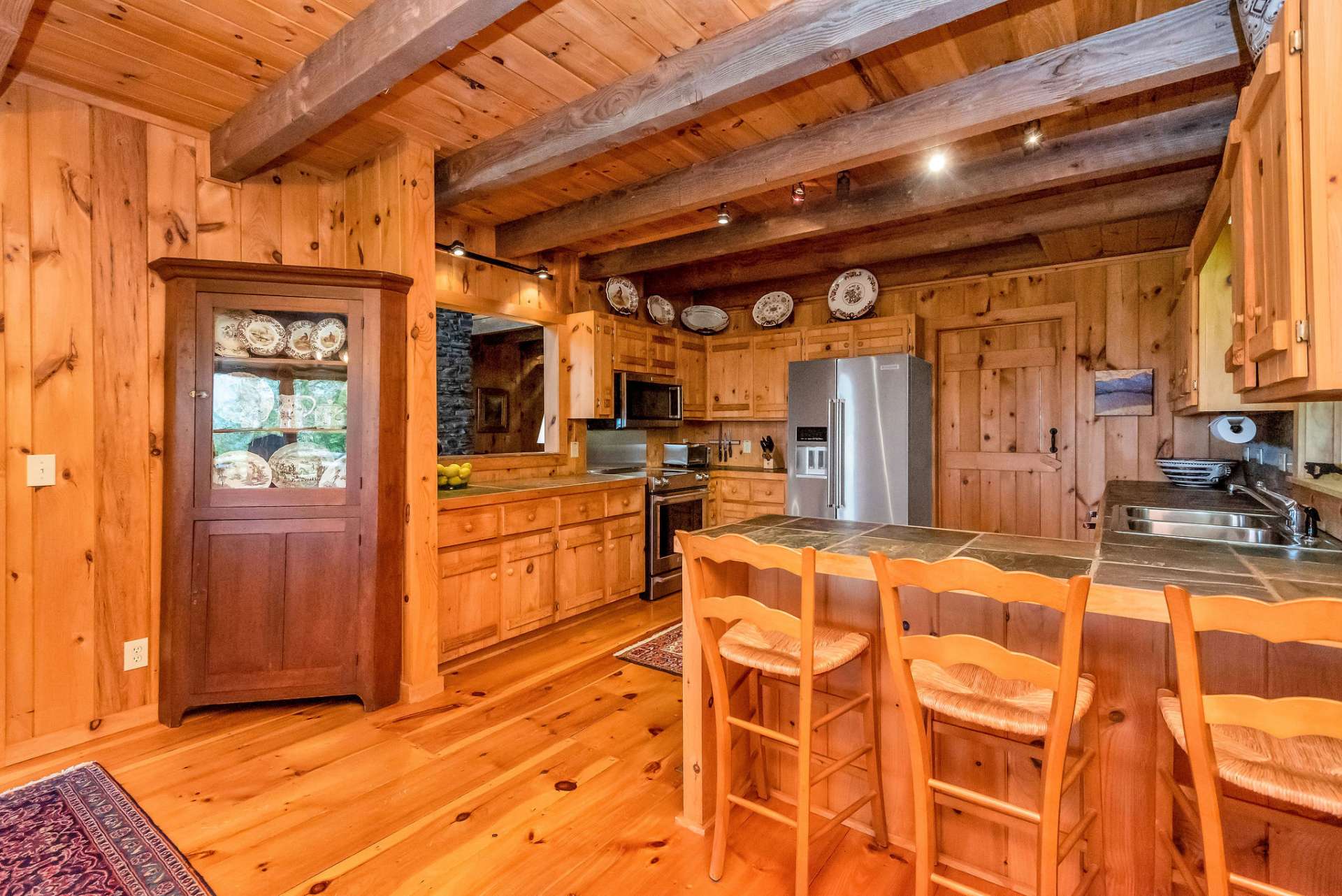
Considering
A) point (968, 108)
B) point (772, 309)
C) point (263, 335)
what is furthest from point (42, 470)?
point (772, 309)

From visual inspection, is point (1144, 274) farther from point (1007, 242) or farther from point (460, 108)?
point (460, 108)

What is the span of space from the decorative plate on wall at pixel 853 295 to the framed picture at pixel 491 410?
8.35 ft

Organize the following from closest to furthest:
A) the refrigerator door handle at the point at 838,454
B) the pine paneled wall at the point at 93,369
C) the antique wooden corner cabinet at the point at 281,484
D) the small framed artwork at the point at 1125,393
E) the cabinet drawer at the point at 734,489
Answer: the pine paneled wall at the point at 93,369
the antique wooden corner cabinet at the point at 281,484
the small framed artwork at the point at 1125,393
the refrigerator door handle at the point at 838,454
the cabinet drawer at the point at 734,489

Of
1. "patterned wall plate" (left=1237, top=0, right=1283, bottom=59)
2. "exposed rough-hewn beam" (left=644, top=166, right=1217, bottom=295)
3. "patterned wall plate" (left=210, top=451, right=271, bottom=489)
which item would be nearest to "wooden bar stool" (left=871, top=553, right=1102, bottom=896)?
"patterned wall plate" (left=1237, top=0, right=1283, bottom=59)

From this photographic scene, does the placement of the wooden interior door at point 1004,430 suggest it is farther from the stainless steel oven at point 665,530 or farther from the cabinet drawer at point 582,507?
the cabinet drawer at point 582,507

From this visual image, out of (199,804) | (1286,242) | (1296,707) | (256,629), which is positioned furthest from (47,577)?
(1286,242)

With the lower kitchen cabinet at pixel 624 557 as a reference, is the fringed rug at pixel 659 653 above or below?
below

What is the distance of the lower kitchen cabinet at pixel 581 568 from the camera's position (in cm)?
383

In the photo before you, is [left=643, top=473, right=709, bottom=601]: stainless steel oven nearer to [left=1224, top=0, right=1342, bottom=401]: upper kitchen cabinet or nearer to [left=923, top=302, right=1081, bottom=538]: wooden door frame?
[left=923, top=302, right=1081, bottom=538]: wooden door frame

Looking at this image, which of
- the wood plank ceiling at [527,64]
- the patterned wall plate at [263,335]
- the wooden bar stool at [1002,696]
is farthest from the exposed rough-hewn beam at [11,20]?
the wooden bar stool at [1002,696]

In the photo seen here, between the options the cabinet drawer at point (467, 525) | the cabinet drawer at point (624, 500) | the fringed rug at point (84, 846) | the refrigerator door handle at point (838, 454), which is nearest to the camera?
the fringed rug at point (84, 846)

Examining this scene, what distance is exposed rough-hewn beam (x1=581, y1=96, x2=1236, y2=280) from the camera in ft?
8.11

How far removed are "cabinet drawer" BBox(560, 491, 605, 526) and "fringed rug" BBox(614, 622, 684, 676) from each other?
33.2 inches

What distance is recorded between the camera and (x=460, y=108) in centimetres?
261
